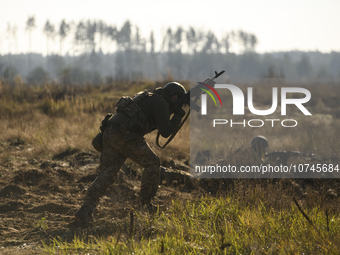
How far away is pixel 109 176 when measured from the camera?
13.4 ft

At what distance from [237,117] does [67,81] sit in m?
8.03

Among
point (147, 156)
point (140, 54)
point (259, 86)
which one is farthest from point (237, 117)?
point (140, 54)

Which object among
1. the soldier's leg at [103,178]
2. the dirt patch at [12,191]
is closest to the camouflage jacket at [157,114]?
the soldier's leg at [103,178]

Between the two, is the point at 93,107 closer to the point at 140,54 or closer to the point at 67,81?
the point at 67,81

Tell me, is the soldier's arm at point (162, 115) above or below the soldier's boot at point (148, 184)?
above

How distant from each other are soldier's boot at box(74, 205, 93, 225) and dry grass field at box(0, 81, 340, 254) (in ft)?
0.42

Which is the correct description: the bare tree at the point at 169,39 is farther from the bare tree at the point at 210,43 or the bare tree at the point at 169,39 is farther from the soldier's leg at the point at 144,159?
the soldier's leg at the point at 144,159

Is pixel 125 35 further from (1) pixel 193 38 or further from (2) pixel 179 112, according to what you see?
(2) pixel 179 112

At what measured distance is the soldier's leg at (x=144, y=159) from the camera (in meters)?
4.03

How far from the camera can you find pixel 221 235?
3041mm

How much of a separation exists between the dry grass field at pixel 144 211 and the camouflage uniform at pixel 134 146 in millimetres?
366

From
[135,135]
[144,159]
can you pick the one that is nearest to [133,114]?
[135,135]

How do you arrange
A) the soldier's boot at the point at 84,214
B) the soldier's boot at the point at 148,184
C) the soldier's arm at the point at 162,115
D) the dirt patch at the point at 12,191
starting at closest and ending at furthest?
the soldier's boot at the point at 84,214, the soldier's arm at the point at 162,115, the soldier's boot at the point at 148,184, the dirt patch at the point at 12,191

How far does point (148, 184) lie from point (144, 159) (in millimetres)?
338
